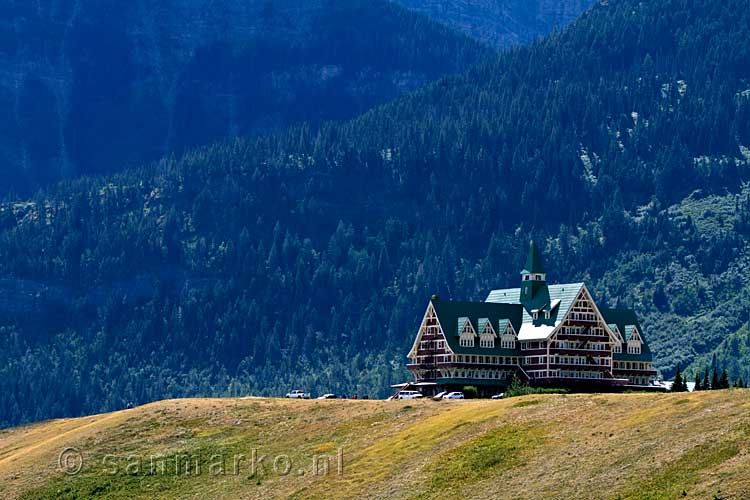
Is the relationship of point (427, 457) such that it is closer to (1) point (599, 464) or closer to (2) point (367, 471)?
(2) point (367, 471)

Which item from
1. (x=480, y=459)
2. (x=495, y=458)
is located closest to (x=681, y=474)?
(x=495, y=458)

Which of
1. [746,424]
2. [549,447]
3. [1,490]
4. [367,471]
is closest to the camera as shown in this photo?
[746,424]

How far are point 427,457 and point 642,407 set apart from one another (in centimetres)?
1974

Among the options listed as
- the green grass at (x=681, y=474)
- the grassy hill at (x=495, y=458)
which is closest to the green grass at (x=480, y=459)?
the grassy hill at (x=495, y=458)

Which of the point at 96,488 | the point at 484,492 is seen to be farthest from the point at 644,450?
the point at 96,488

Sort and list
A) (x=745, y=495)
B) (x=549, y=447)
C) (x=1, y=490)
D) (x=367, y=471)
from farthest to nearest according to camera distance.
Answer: (x=1, y=490) < (x=367, y=471) < (x=549, y=447) < (x=745, y=495)

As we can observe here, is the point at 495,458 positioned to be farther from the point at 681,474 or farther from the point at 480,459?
the point at 681,474

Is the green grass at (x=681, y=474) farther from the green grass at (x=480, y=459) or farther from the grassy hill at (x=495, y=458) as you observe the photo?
the green grass at (x=480, y=459)

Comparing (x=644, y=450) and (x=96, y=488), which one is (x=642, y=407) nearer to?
(x=644, y=450)

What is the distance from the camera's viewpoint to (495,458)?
→ 168000mm

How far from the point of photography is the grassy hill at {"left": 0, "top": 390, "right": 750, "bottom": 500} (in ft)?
488

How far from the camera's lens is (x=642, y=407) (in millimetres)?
172125

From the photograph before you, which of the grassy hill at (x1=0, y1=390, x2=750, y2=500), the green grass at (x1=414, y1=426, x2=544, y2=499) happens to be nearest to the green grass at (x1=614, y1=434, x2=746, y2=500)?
the grassy hill at (x1=0, y1=390, x2=750, y2=500)

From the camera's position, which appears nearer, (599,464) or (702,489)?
(702,489)
